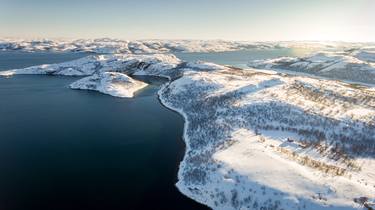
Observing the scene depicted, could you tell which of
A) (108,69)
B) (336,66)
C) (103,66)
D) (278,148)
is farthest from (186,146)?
(336,66)

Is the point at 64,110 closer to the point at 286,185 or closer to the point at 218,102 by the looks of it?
the point at 218,102

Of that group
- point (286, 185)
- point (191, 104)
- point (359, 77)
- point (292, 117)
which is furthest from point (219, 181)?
point (359, 77)

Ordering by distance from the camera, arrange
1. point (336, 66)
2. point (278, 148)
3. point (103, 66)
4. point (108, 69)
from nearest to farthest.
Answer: point (278, 148)
point (336, 66)
point (108, 69)
point (103, 66)

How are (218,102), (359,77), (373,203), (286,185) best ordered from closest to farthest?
(373,203), (286,185), (218,102), (359,77)

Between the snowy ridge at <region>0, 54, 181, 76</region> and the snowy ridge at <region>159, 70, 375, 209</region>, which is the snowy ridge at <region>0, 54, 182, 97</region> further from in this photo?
the snowy ridge at <region>159, 70, 375, 209</region>

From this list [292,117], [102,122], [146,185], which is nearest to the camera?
[146,185]

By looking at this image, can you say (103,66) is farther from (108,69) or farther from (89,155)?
(89,155)

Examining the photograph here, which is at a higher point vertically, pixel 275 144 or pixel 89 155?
pixel 275 144
